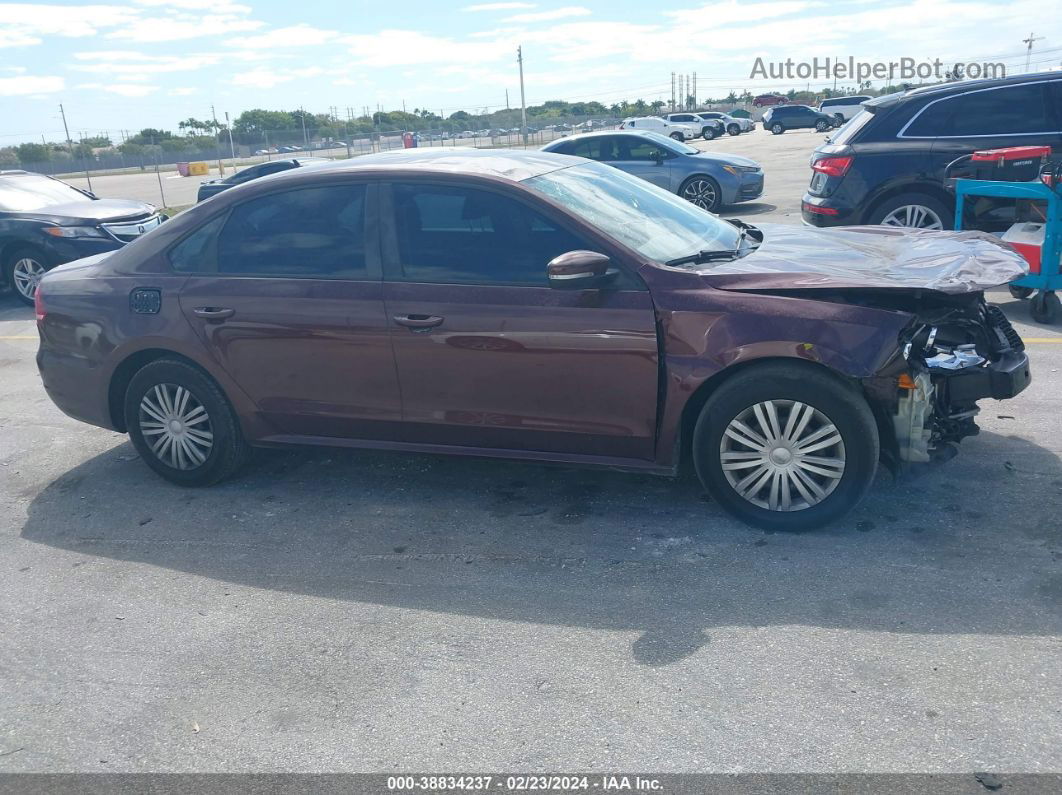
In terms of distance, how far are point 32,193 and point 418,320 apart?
9.98 m

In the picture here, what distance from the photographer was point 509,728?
3.09 meters

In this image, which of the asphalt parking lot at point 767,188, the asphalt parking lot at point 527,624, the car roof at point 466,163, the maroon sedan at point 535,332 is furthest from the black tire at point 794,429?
the asphalt parking lot at point 767,188

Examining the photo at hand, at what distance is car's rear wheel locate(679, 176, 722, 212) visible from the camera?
1545 cm

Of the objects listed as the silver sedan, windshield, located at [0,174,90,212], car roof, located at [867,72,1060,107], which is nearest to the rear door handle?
car roof, located at [867,72,1060,107]

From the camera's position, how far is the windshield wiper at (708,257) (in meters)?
4.46

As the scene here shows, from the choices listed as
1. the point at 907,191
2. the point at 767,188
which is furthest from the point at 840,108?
the point at 907,191

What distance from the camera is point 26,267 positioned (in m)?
11.3

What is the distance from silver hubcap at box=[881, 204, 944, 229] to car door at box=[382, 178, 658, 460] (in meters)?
5.88

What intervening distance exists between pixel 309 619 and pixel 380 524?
898 millimetres

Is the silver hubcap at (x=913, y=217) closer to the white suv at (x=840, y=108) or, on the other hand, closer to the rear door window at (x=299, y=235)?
the rear door window at (x=299, y=235)

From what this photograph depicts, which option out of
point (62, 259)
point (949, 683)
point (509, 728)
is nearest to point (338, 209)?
point (509, 728)

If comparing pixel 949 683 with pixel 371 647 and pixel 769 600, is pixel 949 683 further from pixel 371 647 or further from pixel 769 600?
pixel 371 647

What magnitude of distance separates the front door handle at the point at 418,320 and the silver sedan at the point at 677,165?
11.3 m

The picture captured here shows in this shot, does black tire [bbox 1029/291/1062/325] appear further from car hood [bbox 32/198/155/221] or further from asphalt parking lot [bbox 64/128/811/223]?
car hood [bbox 32/198/155/221]
